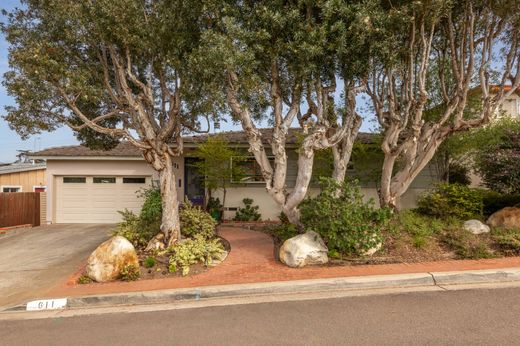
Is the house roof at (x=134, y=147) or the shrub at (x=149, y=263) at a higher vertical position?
the house roof at (x=134, y=147)

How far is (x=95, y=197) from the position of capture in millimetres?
13820

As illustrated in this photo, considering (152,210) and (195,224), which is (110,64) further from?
(195,224)

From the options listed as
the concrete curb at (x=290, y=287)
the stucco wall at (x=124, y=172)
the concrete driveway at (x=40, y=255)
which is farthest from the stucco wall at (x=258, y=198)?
the concrete curb at (x=290, y=287)

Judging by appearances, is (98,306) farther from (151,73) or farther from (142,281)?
(151,73)

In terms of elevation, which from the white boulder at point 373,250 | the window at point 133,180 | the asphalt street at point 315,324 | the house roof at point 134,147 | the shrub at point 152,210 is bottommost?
the asphalt street at point 315,324

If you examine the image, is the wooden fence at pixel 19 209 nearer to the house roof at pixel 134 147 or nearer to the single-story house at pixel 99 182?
the single-story house at pixel 99 182

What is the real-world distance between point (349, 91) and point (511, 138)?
5.41 meters

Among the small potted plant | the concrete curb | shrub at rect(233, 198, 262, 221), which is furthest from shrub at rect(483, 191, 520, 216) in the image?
the small potted plant

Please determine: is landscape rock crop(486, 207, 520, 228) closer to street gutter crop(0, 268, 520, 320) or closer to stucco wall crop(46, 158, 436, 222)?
street gutter crop(0, 268, 520, 320)

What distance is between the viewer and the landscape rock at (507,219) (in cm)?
809

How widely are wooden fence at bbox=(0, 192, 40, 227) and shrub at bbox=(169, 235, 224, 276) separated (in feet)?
30.0

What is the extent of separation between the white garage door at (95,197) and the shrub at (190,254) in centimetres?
724

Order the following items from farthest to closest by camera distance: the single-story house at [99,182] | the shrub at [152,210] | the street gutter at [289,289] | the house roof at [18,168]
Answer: the house roof at [18,168]
the single-story house at [99,182]
the shrub at [152,210]
the street gutter at [289,289]

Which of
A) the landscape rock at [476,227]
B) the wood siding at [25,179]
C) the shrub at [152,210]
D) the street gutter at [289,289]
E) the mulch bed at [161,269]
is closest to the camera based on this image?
the street gutter at [289,289]
